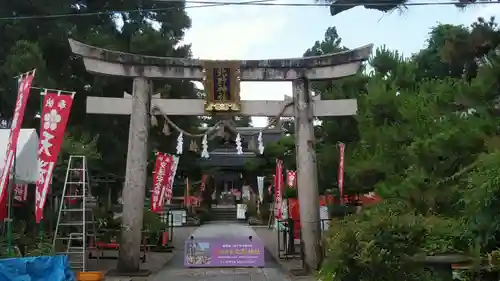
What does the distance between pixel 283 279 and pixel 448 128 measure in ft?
19.4

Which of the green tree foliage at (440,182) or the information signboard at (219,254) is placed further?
the information signboard at (219,254)

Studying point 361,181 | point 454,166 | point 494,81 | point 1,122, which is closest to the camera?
point 494,81

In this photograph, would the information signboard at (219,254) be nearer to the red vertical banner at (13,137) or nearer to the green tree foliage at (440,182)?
the green tree foliage at (440,182)

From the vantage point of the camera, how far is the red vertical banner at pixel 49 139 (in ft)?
33.2

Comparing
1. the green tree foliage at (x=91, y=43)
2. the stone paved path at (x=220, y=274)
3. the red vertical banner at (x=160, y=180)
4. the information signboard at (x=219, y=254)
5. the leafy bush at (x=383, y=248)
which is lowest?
the stone paved path at (x=220, y=274)

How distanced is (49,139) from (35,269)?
3.06 meters

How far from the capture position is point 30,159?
466 inches

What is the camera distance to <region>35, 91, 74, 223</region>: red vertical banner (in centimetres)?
1012

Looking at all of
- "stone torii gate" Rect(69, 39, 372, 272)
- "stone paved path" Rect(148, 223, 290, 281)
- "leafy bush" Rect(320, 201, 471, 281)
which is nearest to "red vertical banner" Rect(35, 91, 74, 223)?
"stone torii gate" Rect(69, 39, 372, 272)

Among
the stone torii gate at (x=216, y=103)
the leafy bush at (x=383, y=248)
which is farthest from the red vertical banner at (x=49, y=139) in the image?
the leafy bush at (x=383, y=248)

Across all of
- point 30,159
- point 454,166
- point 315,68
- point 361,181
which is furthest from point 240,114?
point 454,166

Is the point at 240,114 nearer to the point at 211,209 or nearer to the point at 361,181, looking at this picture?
the point at 361,181

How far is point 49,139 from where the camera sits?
1030 cm

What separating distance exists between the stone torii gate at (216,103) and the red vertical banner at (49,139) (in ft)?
4.75
